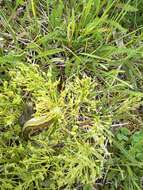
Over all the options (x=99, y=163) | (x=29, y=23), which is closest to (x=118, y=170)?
(x=99, y=163)

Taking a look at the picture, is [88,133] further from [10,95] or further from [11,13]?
[11,13]

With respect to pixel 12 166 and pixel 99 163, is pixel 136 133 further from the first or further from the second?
pixel 12 166

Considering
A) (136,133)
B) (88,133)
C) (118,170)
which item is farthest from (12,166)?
(136,133)

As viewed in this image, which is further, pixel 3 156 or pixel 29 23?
pixel 29 23

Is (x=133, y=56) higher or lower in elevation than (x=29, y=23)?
lower

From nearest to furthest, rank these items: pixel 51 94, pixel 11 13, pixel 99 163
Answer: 1. pixel 51 94
2. pixel 99 163
3. pixel 11 13

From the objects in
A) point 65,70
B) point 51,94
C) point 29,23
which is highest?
point 29,23

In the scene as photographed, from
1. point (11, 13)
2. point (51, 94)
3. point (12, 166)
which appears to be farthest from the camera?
point (11, 13)
